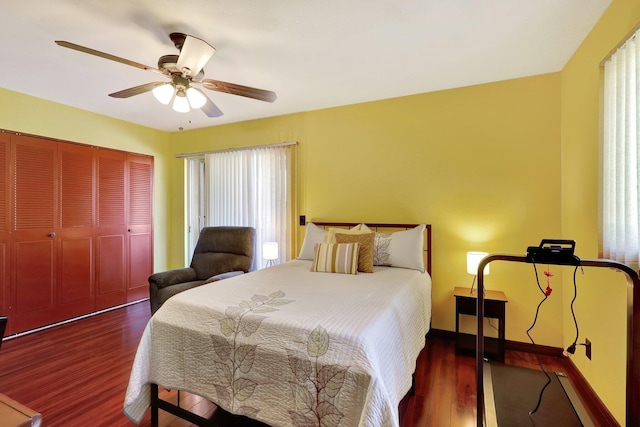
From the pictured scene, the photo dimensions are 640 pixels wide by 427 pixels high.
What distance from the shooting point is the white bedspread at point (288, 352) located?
1246 mm

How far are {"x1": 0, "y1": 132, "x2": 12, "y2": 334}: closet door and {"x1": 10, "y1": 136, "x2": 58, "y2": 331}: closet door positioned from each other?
0.04 m

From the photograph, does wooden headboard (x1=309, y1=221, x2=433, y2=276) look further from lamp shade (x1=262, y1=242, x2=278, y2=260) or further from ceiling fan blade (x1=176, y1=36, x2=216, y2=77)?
ceiling fan blade (x1=176, y1=36, x2=216, y2=77)

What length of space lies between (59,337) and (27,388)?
40.7 inches

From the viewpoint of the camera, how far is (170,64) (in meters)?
1.94

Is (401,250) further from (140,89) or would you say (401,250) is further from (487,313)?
(140,89)

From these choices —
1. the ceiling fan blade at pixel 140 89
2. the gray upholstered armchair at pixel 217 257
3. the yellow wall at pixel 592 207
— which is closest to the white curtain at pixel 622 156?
the yellow wall at pixel 592 207

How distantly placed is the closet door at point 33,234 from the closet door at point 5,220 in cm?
4

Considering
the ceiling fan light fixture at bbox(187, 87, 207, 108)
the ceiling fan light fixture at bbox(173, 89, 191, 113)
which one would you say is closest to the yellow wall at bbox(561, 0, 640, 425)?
the ceiling fan light fixture at bbox(187, 87, 207, 108)

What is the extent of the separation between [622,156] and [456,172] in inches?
53.4

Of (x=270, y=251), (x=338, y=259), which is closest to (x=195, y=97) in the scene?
(x=338, y=259)

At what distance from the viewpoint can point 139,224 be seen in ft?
13.8

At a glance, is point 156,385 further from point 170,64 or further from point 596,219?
Result: point 596,219

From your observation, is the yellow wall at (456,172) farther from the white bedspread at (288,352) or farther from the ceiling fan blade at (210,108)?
the ceiling fan blade at (210,108)

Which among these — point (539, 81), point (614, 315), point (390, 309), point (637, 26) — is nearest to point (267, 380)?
point (390, 309)
